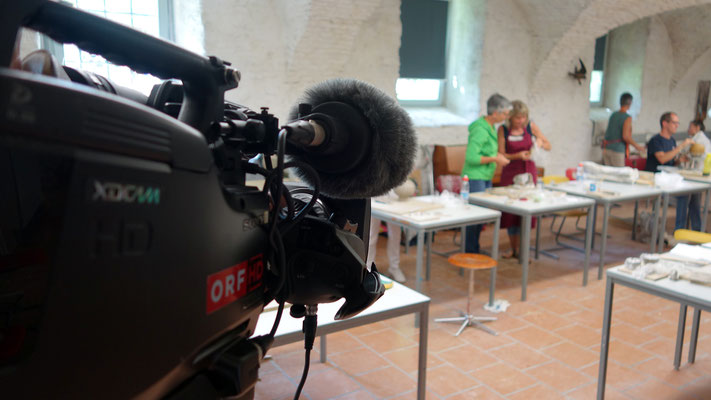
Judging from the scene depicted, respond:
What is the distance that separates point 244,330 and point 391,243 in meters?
4.47

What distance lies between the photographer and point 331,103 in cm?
90

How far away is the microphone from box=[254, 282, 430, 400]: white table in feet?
4.08

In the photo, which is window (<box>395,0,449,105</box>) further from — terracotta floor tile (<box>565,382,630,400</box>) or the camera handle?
the camera handle

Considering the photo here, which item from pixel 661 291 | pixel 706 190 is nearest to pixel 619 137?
pixel 706 190

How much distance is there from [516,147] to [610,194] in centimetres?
103

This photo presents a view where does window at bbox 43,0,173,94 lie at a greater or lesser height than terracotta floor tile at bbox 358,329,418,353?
greater

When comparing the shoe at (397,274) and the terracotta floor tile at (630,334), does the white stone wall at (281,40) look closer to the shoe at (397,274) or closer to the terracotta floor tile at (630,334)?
the shoe at (397,274)

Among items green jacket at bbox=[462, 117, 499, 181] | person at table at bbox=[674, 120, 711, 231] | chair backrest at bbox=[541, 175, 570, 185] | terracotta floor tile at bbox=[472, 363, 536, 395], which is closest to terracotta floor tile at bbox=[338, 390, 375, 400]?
terracotta floor tile at bbox=[472, 363, 536, 395]

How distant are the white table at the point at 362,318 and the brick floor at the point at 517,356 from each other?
2.54 ft

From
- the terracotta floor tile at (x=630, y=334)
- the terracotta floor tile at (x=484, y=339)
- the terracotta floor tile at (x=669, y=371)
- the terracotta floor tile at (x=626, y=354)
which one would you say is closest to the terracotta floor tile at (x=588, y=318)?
the terracotta floor tile at (x=630, y=334)

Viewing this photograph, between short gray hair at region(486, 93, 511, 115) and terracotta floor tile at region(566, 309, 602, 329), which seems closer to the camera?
terracotta floor tile at region(566, 309, 602, 329)

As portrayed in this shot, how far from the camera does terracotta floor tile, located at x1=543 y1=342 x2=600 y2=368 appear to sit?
3608mm

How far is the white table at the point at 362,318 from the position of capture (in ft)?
7.04

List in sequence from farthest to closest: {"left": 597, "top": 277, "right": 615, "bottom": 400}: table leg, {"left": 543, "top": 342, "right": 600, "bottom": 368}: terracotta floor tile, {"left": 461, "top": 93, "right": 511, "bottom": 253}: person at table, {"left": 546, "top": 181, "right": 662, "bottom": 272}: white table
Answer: {"left": 461, "top": 93, "right": 511, "bottom": 253}: person at table < {"left": 546, "top": 181, "right": 662, "bottom": 272}: white table < {"left": 543, "top": 342, "right": 600, "bottom": 368}: terracotta floor tile < {"left": 597, "top": 277, "right": 615, "bottom": 400}: table leg
